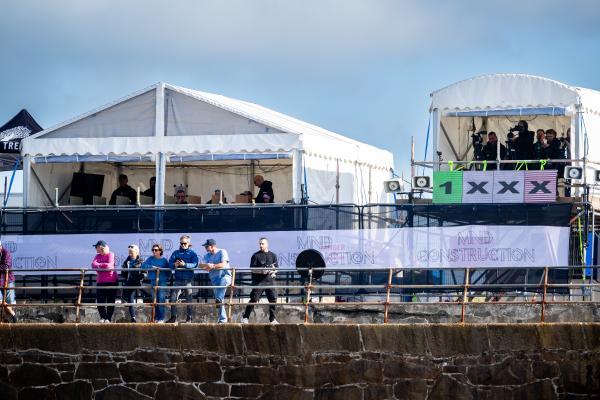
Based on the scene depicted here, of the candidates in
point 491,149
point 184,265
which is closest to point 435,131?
point 491,149

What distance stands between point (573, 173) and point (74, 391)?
10.7 meters

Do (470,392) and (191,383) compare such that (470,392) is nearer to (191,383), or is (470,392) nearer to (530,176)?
(191,383)

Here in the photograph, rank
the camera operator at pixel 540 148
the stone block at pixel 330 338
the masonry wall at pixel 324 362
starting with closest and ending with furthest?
the masonry wall at pixel 324 362 < the stone block at pixel 330 338 < the camera operator at pixel 540 148

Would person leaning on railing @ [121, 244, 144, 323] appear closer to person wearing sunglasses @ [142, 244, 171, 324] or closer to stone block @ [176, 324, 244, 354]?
Answer: person wearing sunglasses @ [142, 244, 171, 324]

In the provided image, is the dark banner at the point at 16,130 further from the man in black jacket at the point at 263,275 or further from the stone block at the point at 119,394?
the stone block at the point at 119,394

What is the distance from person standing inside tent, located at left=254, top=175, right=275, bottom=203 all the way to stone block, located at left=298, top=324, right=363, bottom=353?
8630 mm

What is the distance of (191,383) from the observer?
2314cm

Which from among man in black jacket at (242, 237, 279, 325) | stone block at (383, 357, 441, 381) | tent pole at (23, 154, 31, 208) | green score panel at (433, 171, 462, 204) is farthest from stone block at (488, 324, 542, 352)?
tent pole at (23, 154, 31, 208)

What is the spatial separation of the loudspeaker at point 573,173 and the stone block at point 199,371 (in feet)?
30.3

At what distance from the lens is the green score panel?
2989 centimetres

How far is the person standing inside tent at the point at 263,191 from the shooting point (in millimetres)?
31344

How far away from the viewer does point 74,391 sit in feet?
77.3

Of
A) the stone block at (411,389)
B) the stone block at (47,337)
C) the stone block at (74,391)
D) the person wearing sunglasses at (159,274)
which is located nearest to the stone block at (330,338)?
the stone block at (411,389)

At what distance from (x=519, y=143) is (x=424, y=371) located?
9.74m
